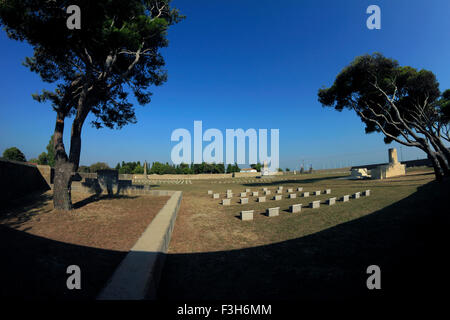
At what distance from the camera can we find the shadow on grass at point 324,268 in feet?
8.94

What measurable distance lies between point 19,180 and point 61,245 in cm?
1085

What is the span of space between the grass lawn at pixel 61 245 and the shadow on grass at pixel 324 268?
1.32 metres

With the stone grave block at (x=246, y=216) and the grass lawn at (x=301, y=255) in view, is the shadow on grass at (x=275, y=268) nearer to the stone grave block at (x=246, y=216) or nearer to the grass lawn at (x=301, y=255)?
the grass lawn at (x=301, y=255)

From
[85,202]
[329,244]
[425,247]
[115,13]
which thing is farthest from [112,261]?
[115,13]

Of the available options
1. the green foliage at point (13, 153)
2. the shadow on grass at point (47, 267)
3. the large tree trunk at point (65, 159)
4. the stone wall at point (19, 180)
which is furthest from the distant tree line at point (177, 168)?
the shadow on grass at point (47, 267)

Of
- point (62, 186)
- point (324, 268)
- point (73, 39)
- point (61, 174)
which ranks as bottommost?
point (324, 268)

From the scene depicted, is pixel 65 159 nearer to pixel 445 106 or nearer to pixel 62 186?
pixel 62 186

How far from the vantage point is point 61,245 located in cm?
435

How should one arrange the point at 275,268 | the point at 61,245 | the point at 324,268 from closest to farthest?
the point at 324,268 < the point at 275,268 < the point at 61,245

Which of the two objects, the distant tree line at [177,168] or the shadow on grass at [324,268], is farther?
the distant tree line at [177,168]

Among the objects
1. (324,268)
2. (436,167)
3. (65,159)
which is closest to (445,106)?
(436,167)

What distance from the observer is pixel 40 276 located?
284 cm
